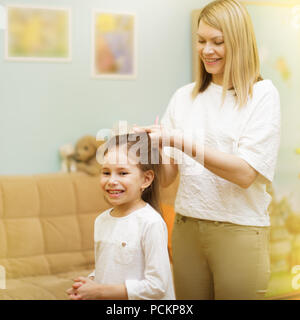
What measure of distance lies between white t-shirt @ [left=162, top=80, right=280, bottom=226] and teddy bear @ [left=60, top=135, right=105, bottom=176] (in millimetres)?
656

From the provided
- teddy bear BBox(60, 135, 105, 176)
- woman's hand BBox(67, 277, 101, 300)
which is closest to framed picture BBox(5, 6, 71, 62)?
teddy bear BBox(60, 135, 105, 176)

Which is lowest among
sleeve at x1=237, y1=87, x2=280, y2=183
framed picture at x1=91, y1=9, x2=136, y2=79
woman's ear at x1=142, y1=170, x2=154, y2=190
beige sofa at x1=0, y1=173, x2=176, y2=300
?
beige sofa at x1=0, y1=173, x2=176, y2=300

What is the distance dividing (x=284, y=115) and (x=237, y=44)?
0.70 m

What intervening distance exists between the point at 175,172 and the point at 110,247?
0.27 meters

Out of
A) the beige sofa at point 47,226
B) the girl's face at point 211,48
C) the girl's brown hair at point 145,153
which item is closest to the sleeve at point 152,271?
the girl's brown hair at point 145,153

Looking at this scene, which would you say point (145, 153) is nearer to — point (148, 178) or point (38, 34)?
point (148, 178)

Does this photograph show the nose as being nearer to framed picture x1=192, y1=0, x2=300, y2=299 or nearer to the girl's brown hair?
the girl's brown hair

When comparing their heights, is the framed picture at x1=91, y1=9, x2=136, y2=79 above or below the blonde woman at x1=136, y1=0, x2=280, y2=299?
above

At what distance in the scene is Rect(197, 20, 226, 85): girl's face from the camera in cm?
92

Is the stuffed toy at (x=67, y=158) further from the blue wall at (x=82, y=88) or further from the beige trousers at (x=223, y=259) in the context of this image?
the beige trousers at (x=223, y=259)

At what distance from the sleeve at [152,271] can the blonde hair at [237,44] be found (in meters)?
0.31

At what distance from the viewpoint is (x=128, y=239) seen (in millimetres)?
832

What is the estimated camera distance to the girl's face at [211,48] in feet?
3.03
